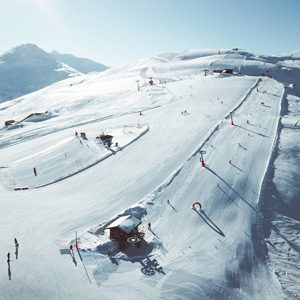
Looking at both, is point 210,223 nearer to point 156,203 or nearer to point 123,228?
point 156,203

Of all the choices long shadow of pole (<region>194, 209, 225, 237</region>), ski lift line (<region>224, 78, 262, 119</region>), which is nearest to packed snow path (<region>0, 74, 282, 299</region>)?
long shadow of pole (<region>194, 209, 225, 237</region>)

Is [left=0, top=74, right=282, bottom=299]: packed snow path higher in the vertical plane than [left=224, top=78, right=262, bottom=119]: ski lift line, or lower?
higher

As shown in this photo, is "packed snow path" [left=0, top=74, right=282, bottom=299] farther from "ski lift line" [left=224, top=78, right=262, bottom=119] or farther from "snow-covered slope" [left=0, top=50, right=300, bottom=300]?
"ski lift line" [left=224, top=78, right=262, bottom=119]

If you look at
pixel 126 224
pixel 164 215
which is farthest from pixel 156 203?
pixel 126 224

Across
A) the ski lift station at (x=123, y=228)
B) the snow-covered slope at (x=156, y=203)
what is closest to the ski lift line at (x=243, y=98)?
the snow-covered slope at (x=156, y=203)

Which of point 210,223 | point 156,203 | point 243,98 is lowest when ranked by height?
point 243,98
